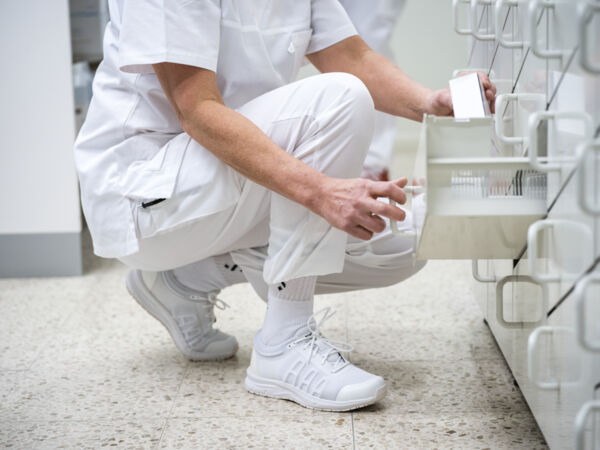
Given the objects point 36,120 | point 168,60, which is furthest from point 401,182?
point 36,120

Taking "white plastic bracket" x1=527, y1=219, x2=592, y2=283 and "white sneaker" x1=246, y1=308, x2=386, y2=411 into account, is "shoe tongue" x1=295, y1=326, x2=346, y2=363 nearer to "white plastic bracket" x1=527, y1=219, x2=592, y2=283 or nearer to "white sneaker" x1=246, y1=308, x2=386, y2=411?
"white sneaker" x1=246, y1=308, x2=386, y2=411

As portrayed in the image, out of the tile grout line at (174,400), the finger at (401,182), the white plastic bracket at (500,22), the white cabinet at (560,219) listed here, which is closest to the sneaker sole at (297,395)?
the tile grout line at (174,400)

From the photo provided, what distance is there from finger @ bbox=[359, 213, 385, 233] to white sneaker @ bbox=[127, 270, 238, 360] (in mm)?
488

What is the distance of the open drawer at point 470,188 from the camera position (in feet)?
2.87

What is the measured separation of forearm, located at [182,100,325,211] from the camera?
108cm

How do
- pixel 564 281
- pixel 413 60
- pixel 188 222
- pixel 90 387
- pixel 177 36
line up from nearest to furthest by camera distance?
pixel 564 281 < pixel 177 36 < pixel 188 222 < pixel 90 387 < pixel 413 60

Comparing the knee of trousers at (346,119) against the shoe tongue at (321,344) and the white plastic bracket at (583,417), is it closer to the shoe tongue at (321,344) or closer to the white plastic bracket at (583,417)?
the shoe tongue at (321,344)

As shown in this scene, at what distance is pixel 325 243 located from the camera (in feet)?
3.84

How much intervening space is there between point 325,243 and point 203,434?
0.34 meters

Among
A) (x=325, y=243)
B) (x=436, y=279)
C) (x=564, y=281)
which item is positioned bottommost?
(x=436, y=279)

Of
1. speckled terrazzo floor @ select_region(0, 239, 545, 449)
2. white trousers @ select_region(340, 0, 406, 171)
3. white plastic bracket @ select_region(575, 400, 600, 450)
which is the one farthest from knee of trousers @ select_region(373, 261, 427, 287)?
white trousers @ select_region(340, 0, 406, 171)

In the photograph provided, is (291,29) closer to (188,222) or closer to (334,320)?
(188,222)

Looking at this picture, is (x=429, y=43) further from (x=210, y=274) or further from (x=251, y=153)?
(x=251, y=153)

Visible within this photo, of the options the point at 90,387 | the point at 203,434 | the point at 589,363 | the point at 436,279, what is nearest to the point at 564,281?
the point at 589,363
